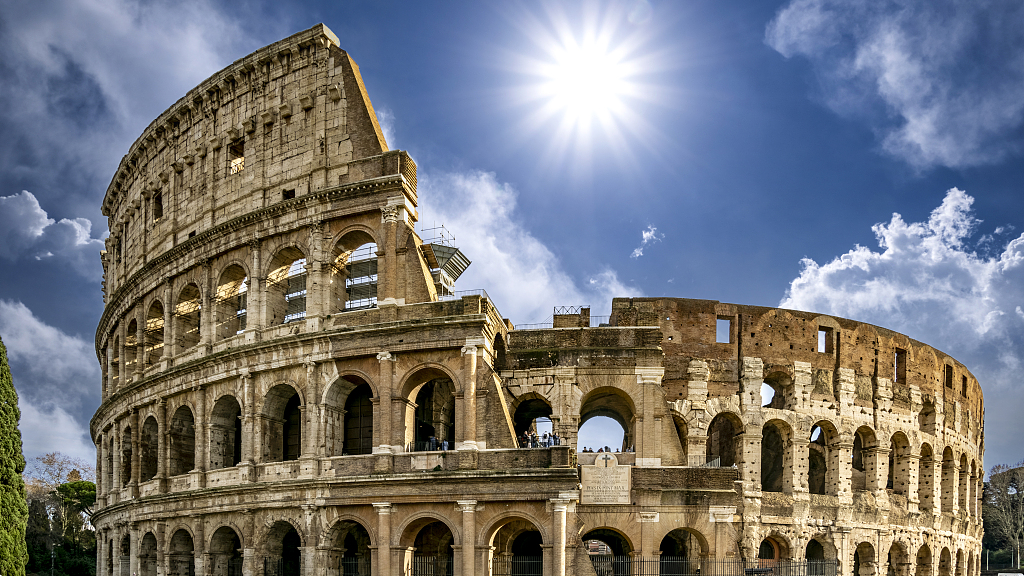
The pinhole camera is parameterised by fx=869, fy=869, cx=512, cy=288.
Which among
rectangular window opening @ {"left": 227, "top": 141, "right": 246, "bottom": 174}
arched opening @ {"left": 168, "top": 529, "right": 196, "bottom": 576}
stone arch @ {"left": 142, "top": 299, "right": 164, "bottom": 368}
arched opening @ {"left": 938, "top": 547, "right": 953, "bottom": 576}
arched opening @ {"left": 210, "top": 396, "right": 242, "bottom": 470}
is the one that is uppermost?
rectangular window opening @ {"left": 227, "top": 141, "right": 246, "bottom": 174}

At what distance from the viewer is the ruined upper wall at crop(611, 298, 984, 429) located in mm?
31078

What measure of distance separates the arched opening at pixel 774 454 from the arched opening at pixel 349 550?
1533 centimetres

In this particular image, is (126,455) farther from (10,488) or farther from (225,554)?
(225,554)

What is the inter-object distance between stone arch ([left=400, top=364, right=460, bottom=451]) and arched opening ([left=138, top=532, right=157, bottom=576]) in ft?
36.3

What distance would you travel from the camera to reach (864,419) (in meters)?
33.6

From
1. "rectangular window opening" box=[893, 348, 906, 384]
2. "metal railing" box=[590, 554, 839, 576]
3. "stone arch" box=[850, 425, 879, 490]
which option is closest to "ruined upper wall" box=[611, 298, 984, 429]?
"rectangular window opening" box=[893, 348, 906, 384]

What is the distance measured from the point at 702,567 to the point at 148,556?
19.4 meters

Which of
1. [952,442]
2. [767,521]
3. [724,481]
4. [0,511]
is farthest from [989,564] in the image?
[0,511]

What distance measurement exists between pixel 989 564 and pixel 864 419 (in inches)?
1280

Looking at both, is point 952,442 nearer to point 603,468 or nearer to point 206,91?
point 603,468

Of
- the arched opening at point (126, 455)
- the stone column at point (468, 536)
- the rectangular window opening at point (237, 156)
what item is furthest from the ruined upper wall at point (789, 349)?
the arched opening at point (126, 455)

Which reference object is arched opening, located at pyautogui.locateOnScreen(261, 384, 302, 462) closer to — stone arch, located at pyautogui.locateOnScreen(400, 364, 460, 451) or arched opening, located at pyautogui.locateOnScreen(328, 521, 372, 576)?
arched opening, located at pyautogui.locateOnScreen(328, 521, 372, 576)

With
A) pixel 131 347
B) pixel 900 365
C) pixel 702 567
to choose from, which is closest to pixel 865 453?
pixel 900 365

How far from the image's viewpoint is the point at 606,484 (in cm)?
2623
